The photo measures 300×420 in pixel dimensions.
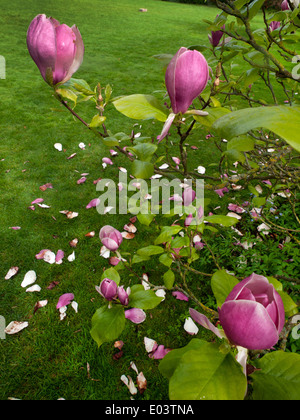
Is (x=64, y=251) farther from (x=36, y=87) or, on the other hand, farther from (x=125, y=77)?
(x=125, y=77)

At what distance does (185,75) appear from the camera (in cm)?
48

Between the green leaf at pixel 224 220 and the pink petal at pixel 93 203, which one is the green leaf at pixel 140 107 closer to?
the green leaf at pixel 224 220

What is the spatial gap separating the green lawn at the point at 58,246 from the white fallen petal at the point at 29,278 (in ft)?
0.11

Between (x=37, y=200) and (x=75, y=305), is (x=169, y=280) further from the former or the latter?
(x=37, y=200)

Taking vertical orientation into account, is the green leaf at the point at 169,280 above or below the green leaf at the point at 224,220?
below

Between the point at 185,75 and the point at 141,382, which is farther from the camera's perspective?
the point at 141,382

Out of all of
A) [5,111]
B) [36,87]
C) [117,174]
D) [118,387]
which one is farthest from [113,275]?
[36,87]

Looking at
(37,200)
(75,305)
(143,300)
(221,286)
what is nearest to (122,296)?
(143,300)

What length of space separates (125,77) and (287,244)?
167 inches

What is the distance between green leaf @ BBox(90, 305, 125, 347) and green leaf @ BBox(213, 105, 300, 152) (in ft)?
2.32

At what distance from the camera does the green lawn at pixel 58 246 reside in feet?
4.57

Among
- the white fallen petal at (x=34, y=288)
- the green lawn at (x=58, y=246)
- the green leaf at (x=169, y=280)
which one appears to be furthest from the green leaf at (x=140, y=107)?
the white fallen petal at (x=34, y=288)

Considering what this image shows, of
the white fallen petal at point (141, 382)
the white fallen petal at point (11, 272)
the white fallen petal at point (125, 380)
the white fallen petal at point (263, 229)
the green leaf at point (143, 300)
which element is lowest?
the white fallen petal at point (11, 272)

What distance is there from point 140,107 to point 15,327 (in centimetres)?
153
